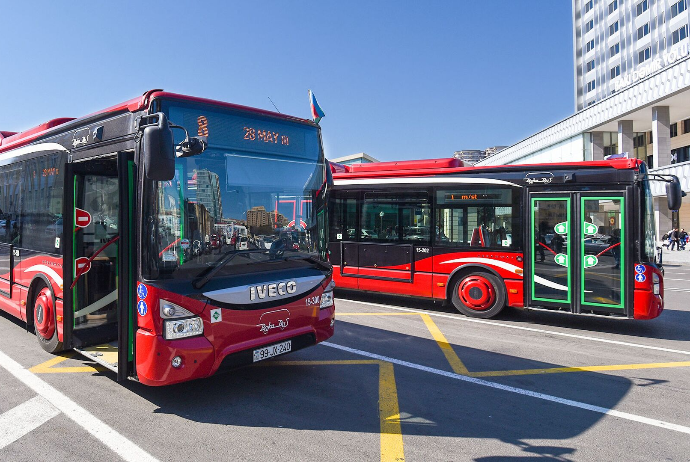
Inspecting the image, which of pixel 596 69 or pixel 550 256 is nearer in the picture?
pixel 550 256

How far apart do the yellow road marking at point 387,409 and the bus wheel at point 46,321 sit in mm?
2616

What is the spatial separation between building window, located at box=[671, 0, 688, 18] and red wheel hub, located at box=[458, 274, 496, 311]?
5490cm

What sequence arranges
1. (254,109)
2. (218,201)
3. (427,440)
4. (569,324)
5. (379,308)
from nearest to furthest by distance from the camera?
(427,440) → (218,201) → (254,109) → (569,324) → (379,308)

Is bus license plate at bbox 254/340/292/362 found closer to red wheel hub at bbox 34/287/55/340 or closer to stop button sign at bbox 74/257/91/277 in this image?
stop button sign at bbox 74/257/91/277

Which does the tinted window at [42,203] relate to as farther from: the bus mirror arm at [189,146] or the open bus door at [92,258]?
the bus mirror arm at [189,146]

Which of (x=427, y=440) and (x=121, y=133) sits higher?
(x=121, y=133)

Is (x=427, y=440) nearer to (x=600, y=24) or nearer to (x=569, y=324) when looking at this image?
(x=569, y=324)

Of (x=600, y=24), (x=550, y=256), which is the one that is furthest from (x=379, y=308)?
(x=600, y=24)

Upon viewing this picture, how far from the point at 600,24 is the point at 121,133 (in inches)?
2895

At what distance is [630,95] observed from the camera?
3353 centimetres

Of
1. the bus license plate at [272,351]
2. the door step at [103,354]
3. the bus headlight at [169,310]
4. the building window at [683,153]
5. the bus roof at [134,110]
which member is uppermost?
the building window at [683,153]

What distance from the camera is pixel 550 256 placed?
879 cm

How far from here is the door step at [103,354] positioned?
16.8ft

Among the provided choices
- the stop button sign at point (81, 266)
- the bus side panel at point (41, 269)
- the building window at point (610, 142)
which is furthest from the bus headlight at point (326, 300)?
the building window at point (610, 142)
